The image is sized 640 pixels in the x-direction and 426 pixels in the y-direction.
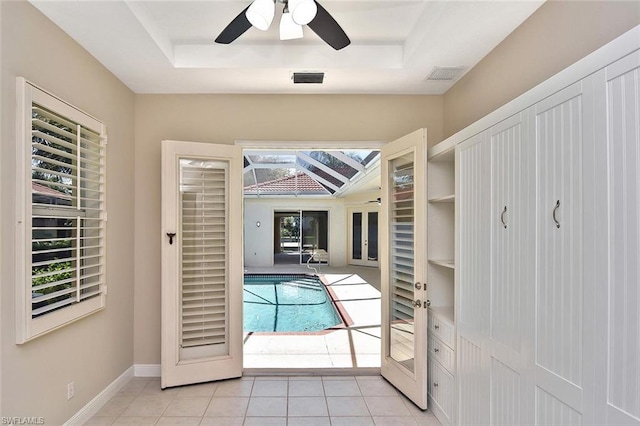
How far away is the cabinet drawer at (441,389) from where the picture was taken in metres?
2.36

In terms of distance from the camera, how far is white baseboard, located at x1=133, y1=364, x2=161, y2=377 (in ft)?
10.4

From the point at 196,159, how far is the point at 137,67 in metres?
0.86

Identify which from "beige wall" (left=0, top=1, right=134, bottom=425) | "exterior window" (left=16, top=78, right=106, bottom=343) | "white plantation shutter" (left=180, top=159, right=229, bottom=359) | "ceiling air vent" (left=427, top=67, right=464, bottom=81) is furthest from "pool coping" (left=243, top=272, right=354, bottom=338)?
"ceiling air vent" (left=427, top=67, right=464, bottom=81)

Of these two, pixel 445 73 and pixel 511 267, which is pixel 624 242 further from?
pixel 445 73

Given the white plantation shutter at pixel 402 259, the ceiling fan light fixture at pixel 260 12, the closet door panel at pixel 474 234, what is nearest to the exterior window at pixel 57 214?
the ceiling fan light fixture at pixel 260 12

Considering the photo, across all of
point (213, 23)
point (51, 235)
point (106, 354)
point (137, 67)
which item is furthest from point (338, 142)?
point (106, 354)

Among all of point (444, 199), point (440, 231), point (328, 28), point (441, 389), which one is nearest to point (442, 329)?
point (441, 389)

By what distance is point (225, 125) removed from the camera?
10.8 feet

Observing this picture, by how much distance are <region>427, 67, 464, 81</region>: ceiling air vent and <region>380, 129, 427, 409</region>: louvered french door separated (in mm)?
573

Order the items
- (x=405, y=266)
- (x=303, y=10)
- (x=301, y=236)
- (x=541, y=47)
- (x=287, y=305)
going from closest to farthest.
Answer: (x=303, y=10) < (x=541, y=47) < (x=405, y=266) < (x=287, y=305) < (x=301, y=236)

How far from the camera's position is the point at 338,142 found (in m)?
3.30

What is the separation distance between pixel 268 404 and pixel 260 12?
110 inches

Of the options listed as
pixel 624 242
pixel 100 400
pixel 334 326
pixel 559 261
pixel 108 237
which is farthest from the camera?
pixel 334 326

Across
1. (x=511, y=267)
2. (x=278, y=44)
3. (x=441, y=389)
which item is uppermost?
(x=278, y=44)
